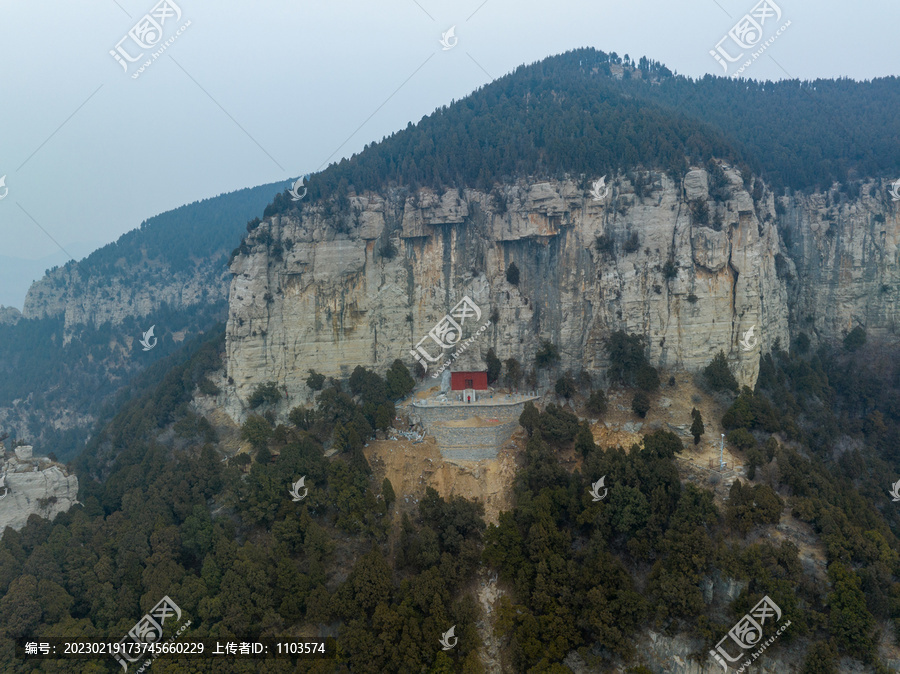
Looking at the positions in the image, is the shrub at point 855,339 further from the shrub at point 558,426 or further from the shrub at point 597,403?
the shrub at point 558,426

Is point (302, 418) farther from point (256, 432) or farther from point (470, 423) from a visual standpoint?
point (470, 423)

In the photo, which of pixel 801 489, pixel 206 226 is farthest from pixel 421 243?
pixel 206 226

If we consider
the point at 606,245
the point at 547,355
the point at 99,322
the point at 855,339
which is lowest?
the point at 855,339

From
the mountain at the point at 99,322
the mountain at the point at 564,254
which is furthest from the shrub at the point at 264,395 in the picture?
the mountain at the point at 99,322

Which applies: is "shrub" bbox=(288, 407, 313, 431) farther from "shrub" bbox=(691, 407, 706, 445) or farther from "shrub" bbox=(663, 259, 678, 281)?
"shrub" bbox=(663, 259, 678, 281)

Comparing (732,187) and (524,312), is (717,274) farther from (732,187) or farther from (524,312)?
(524,312)

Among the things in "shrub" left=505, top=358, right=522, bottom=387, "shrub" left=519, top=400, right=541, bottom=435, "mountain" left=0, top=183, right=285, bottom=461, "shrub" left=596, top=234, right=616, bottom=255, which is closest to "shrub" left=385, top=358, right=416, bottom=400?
"shrub" left=505, top=358, right=522, bottom=387

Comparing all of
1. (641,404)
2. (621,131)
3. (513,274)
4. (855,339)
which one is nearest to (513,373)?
(513,274)
